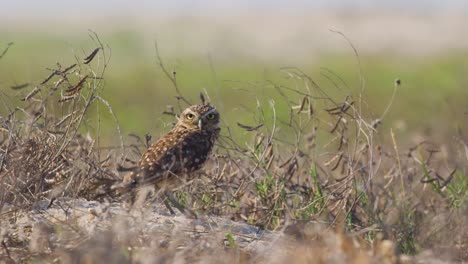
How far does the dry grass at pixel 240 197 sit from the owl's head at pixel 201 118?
19cm

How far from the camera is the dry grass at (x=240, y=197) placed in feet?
16.7

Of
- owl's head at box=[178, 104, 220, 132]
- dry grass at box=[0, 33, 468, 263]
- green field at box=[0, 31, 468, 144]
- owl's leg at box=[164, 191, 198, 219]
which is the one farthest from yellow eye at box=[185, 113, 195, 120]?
green field at box=[0, 31, 468, 144]

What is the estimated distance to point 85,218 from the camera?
579 cm

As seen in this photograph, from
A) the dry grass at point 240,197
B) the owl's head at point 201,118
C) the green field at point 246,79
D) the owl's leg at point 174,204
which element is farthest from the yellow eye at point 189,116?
the green field at point 246,79

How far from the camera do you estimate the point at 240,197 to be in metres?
6.67

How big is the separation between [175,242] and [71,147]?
2.16 m

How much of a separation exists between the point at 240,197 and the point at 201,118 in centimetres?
58

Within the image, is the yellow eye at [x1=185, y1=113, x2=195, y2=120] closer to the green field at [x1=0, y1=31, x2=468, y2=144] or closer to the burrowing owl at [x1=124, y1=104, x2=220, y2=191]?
the burrowing owl at [x1=124, y1=104, x2=220, y2=191]

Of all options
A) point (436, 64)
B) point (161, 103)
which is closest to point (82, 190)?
point (161, 103)

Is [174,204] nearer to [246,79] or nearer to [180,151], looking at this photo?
[180,151]

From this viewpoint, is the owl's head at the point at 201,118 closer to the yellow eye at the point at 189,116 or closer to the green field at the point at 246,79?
the yellow eye at the point at 189,116

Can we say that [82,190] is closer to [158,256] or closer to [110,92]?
[158,256]

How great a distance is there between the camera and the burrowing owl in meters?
6.29

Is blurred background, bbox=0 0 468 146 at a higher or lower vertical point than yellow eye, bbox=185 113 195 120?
lower
